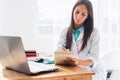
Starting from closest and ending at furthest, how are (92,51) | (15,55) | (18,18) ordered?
(15,55)
(92,51)
(18,18)

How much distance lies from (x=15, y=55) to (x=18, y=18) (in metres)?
1.77

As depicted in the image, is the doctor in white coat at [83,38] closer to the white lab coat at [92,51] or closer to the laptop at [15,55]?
the white lab coat at [92,51]

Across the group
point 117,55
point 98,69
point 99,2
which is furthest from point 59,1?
point 98,69

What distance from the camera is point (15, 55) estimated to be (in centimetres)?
111

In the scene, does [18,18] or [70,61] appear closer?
[70,61]

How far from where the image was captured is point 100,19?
298 centimetres

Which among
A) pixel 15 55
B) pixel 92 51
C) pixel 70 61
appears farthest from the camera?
pixel 92 51

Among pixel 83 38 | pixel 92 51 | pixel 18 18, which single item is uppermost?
pixel 18 18

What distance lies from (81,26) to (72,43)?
172mm

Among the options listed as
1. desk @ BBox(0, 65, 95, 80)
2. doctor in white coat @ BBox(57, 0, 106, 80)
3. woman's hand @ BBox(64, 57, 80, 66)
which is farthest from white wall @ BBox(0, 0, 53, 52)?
desk @ BBox(0, 65, 95, 80)

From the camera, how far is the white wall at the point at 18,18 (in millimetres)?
2787

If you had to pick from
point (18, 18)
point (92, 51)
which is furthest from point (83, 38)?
A: point (18, 18)

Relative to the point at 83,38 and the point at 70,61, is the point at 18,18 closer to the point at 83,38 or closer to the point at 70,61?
the point at 83,38

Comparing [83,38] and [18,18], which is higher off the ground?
[18,18]
